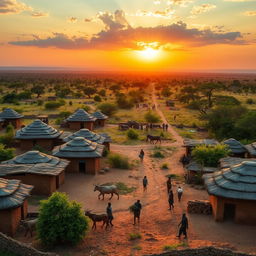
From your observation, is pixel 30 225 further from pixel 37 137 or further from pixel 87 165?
pixel 37 137

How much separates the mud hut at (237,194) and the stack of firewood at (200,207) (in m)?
0.52

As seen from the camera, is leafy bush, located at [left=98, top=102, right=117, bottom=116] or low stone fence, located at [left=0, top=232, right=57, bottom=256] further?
leafy bush, located at [left=98, top=102, right=117, bottom=116]

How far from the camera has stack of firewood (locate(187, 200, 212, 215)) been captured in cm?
1498

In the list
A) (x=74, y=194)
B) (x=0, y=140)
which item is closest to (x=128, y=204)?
(x=74, y=194)

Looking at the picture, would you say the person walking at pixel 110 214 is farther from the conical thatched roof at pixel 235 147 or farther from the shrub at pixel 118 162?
the conical thatched roof at pixel 235 147

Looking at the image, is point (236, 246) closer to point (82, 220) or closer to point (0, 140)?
point (82, 220)

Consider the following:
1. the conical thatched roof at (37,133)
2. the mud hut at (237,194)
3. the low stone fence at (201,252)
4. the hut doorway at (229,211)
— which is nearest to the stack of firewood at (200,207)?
the mud hut at (237,194)

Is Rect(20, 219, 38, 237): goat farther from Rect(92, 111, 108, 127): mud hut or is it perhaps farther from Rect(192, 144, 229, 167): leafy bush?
Rect(92, 111, 108, 127): mud hut

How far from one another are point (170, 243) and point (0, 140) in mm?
19845

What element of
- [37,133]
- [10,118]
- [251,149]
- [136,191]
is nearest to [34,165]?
[136,191]

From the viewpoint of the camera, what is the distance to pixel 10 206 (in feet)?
40.4

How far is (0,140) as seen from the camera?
26906mm

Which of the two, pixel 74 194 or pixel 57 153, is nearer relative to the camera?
pixel 74 194

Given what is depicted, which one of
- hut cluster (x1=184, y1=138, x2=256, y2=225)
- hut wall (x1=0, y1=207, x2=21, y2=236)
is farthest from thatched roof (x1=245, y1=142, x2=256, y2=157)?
hut wall (x1=0, y1=207, x2=21, y2=236)
